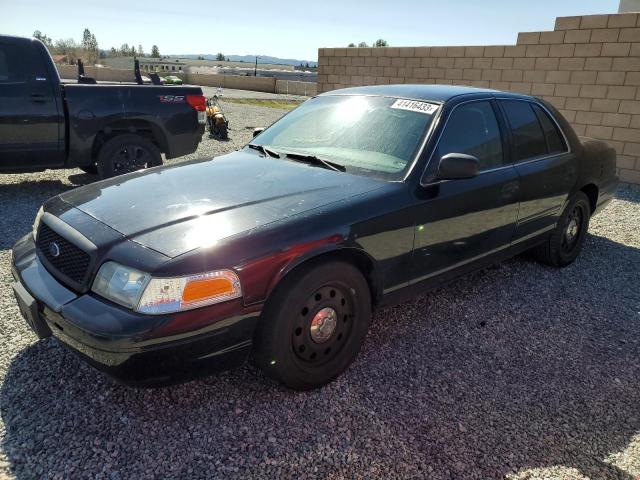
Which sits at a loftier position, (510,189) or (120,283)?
(510,189)

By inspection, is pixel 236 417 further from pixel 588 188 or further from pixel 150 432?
pixel 588 188

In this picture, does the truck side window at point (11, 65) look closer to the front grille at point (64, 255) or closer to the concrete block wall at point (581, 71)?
the front grille at point (64, 255)

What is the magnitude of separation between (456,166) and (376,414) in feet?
5.03

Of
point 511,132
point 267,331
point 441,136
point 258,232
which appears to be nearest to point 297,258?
point 258,232

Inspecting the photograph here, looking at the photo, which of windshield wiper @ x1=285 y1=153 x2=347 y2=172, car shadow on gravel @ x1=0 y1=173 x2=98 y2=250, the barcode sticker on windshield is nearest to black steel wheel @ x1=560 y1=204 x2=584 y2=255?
the barcode sticker on windshield

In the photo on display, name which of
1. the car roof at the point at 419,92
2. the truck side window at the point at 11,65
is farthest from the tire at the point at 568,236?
the truck side window at the point at 11,65

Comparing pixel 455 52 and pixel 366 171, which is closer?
pixel 366 171

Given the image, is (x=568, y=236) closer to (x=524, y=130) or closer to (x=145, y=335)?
(x=524, y=130)

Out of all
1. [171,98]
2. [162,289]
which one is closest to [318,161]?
[162,289]

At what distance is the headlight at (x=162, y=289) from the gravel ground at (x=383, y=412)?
2.26ft

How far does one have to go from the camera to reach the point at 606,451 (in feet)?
7.97

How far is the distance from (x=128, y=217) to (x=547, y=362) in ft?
8.91

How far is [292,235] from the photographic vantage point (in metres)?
2.43

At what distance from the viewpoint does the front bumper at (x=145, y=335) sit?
2119mm
